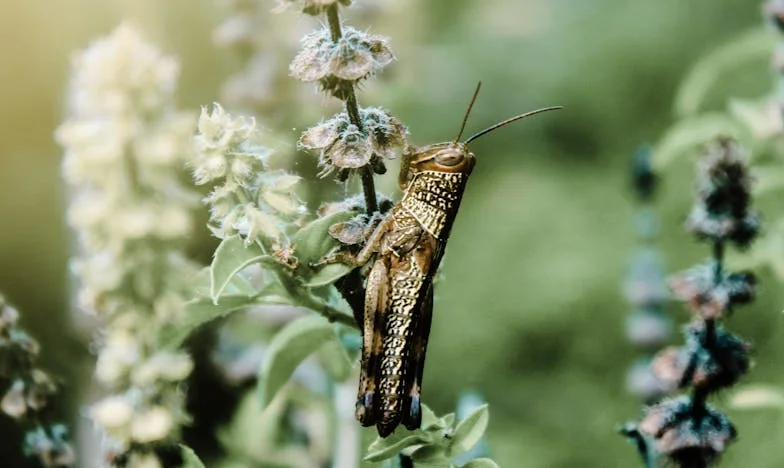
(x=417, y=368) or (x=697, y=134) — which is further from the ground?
(x=697, y=134)

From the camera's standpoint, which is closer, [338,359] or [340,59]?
[340,59]

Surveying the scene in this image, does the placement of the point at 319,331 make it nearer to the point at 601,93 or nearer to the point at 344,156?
the point at 344,156

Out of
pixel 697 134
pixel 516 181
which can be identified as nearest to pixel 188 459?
pixel 697 134

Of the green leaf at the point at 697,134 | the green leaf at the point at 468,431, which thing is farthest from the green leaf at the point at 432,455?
the green leaf at the point at 697,134

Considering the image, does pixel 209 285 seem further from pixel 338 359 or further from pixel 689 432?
pixel 689 432

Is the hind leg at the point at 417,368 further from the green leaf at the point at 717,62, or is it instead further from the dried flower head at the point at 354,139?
the green leaf at the point at 717,62
